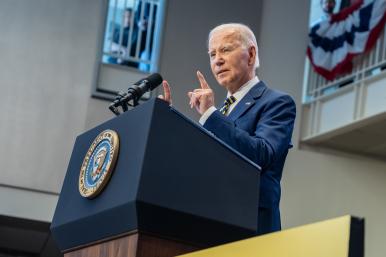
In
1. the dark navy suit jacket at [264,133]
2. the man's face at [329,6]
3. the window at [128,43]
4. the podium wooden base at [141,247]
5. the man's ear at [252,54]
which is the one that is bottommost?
the podium wooden base at [141,247]

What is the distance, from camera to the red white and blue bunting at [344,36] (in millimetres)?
8961

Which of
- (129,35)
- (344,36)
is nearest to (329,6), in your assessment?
(344,36)

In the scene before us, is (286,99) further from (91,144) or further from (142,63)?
(142,63)

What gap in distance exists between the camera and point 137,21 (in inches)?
Result: 380

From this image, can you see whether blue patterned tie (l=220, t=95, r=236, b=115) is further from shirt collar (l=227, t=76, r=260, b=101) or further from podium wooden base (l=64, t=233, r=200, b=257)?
podium wooden base (l=64, t=233, r=200, b=257)

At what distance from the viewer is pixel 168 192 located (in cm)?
191

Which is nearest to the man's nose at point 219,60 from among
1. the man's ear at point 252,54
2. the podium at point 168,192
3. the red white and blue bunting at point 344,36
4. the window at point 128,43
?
the man's ear at point 252,54

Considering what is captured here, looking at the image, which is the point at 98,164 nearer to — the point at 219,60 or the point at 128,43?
the point at 219,60

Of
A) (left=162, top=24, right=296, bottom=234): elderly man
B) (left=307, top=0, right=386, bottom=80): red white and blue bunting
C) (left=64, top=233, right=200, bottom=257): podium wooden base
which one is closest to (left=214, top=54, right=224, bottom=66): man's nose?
(left=162, top=24, right=296, bottom=234): elderly man

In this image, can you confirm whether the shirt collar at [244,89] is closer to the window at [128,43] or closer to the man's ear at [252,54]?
the man's ear at [252,54]

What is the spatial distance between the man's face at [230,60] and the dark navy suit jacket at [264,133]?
0.21 feet

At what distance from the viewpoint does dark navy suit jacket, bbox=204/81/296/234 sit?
84.4 inches

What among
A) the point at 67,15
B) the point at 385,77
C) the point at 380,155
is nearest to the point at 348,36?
the point at 385,77

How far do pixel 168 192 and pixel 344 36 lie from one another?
785 cm
